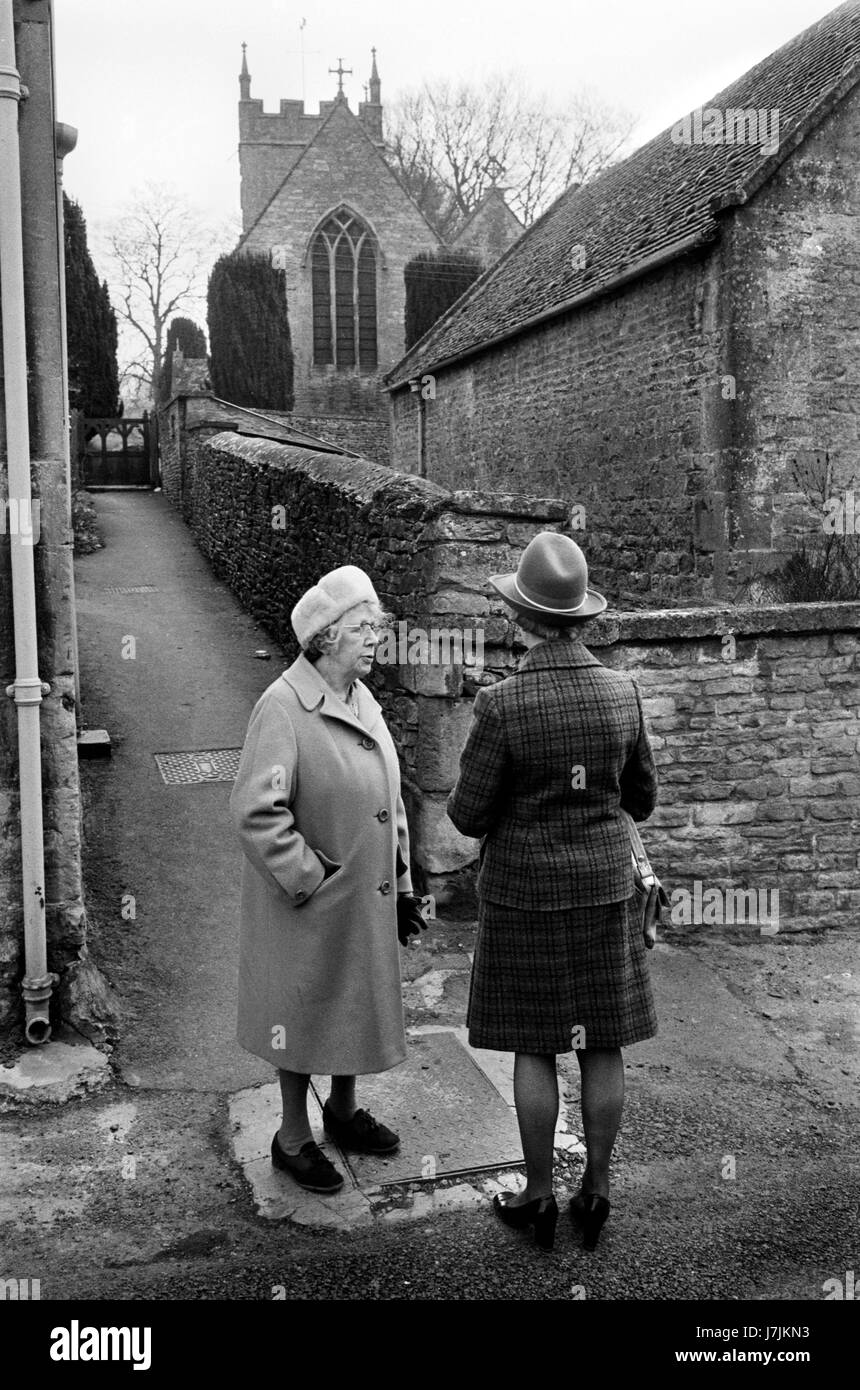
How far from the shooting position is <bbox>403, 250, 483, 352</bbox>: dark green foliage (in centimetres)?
3600

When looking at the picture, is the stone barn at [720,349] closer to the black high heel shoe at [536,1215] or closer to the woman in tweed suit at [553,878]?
the woman in tweed suit at [553,878]

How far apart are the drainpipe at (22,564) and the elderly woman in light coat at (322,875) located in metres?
1.31

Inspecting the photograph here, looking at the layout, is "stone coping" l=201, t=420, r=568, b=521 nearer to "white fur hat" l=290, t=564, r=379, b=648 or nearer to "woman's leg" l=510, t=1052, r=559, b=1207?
"white fur hat" l=290, t=564, r=379, b=648

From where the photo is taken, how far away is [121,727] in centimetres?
876

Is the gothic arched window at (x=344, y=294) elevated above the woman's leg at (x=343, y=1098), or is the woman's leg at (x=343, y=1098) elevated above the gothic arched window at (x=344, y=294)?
the gothic arched window at (x=344, y=294)

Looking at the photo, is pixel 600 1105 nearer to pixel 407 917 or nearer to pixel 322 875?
pixel 407 917

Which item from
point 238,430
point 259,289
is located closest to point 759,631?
point 238,430

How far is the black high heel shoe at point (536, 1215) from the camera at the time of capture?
11.2 ft

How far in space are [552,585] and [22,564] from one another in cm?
232

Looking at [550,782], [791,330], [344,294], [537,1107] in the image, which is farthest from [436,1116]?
[344,294]

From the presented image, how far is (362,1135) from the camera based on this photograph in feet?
13.1

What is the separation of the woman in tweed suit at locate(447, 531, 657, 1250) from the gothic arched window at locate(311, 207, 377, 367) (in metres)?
34.1

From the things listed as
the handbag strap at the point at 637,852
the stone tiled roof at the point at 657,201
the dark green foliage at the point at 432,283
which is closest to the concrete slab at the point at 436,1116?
the handbag strap at the point at 637,852
